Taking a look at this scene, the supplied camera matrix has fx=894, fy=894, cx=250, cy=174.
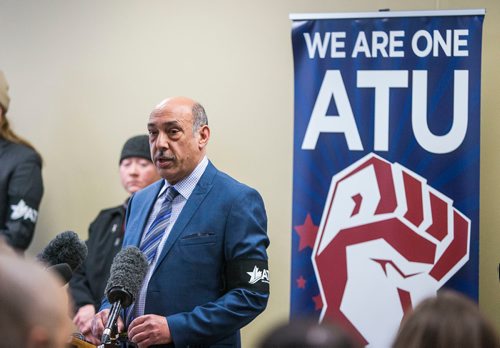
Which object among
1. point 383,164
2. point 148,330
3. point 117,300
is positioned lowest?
point 148,330

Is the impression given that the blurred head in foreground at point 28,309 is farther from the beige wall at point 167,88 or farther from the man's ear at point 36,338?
the beige wall at point 167,88

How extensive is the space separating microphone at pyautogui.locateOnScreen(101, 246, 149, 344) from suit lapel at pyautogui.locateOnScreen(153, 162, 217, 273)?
263 mm

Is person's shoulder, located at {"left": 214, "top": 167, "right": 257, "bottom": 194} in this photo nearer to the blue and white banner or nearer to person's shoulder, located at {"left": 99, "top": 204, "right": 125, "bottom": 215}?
the blue and white banner

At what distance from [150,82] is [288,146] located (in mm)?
857

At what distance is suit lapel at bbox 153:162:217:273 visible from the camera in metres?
2.92

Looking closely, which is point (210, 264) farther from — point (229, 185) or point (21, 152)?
point (21, 152)

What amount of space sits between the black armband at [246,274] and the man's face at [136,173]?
166 cm

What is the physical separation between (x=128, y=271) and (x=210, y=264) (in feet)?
1.34

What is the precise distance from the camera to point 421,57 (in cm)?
410

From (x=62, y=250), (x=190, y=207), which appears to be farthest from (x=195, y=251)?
(x=62, y=250)

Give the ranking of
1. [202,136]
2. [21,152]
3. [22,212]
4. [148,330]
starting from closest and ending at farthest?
[148,330], [202,136], [22,212], [21,152]

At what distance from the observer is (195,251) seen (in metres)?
2.91

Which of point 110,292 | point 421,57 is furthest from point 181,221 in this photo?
point 421,57

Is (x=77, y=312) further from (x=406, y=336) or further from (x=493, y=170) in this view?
(x=406, y=336)
